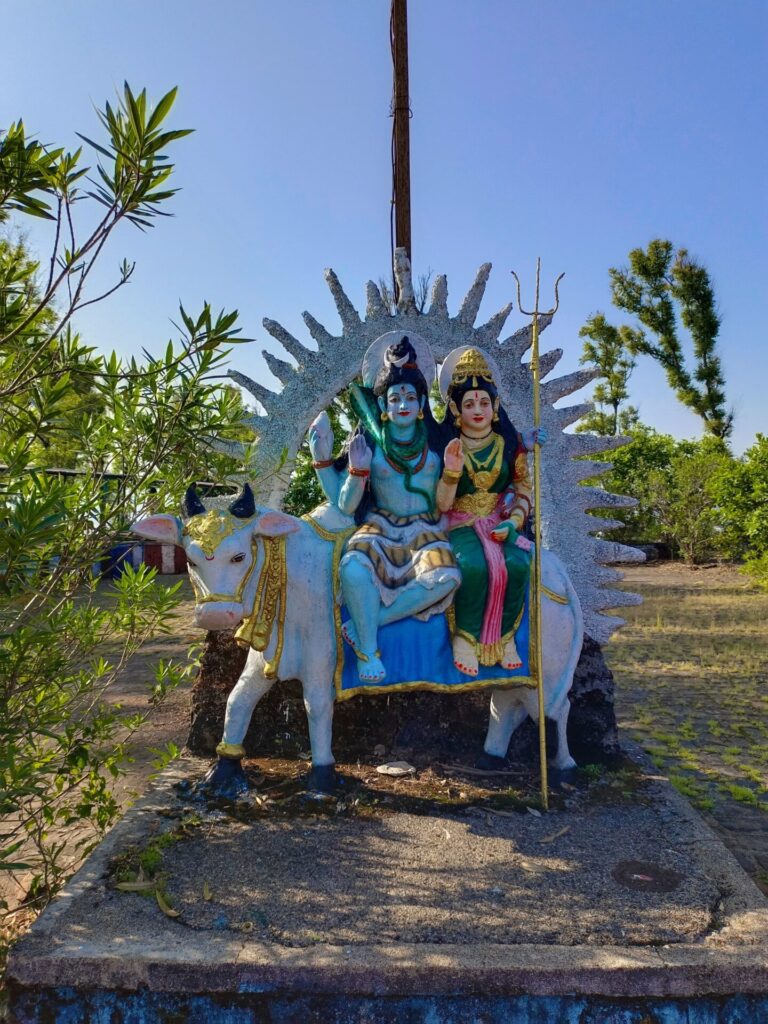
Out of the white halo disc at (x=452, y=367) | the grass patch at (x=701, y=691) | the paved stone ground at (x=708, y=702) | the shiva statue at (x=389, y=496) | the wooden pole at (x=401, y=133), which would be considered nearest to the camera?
the shiva statue at (x=389, y=496)

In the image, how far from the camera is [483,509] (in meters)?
3.74

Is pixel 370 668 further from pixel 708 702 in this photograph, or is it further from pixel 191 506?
pixel 708 702

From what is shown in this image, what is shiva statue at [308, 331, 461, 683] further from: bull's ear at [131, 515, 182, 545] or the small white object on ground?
bull's ear at [131, 515, 182, 545]

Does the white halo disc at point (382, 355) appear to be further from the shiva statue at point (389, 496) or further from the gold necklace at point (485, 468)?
the gold necklace at point (485, 468)

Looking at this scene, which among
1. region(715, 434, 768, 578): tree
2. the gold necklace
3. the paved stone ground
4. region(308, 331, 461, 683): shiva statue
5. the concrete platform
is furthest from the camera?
region(715, 434, 768, 578): tree

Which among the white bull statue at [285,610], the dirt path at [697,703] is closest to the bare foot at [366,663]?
the white bull statue at [285,610]

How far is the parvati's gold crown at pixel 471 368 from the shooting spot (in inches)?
150

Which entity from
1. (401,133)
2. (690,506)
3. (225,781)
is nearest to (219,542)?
(225,781)

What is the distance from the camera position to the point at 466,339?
478 centimetres

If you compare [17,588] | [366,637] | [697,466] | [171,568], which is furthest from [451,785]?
[697,466]

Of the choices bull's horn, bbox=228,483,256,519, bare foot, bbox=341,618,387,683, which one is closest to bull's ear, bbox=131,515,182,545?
bull's horn, bbox=228,483,256,519

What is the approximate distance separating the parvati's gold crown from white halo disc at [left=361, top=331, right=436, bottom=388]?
20cm

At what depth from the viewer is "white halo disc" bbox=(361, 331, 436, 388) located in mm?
3940

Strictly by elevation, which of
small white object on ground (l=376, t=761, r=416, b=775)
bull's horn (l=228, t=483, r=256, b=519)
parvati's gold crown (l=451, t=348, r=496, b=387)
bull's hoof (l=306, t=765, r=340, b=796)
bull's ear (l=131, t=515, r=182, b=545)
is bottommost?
small white object on ground (l=376, t=761, r=416, b=775)
